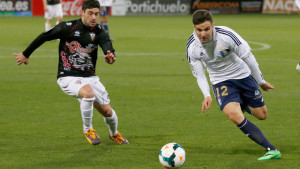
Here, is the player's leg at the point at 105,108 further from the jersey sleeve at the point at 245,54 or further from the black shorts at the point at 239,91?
the jersey sleeve at the point at 245,54

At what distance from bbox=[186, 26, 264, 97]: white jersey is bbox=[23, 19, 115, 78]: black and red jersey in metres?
1.26

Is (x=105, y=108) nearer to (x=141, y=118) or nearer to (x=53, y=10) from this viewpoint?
(x=141, y=118)

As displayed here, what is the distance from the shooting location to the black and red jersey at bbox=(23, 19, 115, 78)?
8.46 meters

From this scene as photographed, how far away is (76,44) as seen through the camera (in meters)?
8.50

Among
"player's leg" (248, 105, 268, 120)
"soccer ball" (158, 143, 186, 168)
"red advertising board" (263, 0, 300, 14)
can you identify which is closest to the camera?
"soccer ball" (158, 143, 186, 168)

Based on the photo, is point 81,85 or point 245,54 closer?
point 245,54

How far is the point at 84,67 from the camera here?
855cm

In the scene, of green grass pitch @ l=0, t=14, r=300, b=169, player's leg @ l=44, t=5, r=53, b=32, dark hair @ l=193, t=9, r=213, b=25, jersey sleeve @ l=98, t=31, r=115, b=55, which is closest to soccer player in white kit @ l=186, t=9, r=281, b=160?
dark hair @ l=193, t=9, r=213, b=25

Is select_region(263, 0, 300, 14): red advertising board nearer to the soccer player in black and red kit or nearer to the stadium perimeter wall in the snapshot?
the stadium perimeter wall

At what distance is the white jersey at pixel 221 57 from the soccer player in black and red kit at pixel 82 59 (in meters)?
1.23

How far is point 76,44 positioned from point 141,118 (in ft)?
7.17

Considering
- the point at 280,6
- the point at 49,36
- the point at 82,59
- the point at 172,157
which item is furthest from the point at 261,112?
the point at 280,6

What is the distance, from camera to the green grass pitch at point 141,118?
7.65 m

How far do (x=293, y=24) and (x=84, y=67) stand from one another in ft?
78.6
